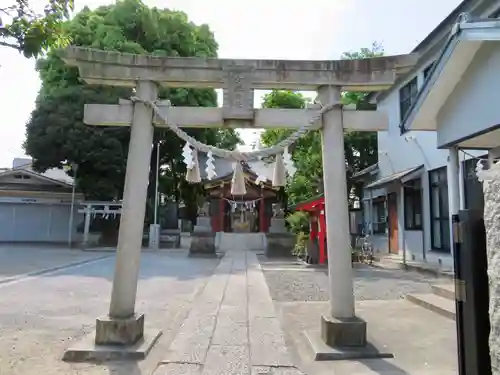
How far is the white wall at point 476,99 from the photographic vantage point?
6.21 metres

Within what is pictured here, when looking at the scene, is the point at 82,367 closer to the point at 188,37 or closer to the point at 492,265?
the point at 492,265

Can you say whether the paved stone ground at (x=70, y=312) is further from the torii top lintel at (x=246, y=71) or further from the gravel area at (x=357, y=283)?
the torii top lintel at (x=246, y=71)

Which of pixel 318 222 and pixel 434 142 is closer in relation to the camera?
pixel 434 142

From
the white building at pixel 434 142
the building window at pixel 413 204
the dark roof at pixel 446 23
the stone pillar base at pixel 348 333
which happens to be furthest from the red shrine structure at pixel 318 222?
the stone pillar base at pixel 348 333

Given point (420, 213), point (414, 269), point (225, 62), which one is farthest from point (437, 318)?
point (420, 213)

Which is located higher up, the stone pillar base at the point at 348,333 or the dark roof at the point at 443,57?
the dark roof at the point at 443,57

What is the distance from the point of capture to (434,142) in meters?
14.0

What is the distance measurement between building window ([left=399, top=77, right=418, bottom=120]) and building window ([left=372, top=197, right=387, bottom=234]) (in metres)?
4.29

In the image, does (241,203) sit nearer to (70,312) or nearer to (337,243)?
(70,312)

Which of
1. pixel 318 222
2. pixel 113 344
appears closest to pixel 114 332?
pixel 113 344

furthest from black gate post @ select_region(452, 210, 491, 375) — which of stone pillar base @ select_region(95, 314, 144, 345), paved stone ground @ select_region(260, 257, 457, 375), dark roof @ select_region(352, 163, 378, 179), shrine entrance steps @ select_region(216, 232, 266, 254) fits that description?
shrine entrance steps @ select_region(216, 232, 266, 254)

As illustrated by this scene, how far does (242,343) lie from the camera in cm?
581

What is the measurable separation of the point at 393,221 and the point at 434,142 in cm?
489

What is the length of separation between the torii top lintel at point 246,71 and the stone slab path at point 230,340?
350cm
